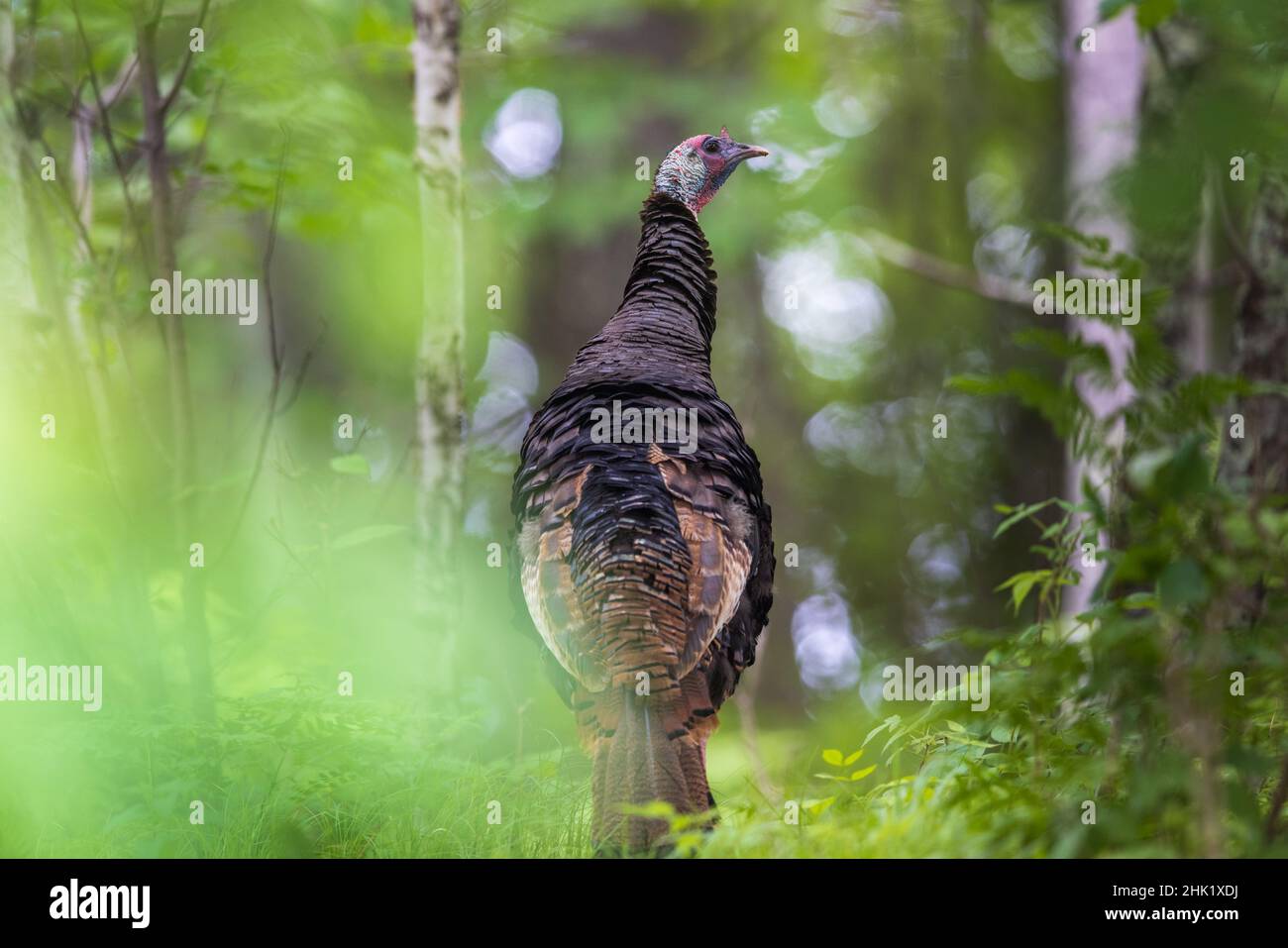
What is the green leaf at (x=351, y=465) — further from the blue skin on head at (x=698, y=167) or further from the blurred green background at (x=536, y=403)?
the blue skin on head at (x=698, y=167)

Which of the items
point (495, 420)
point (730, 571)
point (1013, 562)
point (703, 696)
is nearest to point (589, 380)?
point (730, 571)

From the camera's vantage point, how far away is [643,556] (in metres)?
3.61

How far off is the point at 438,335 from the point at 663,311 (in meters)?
1.22

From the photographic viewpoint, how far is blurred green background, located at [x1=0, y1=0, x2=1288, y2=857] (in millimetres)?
3320

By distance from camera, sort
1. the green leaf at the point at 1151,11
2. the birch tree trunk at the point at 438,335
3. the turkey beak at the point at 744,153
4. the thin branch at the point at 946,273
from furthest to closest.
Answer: the thin branch at the point at 946,273
the birch tree trunk at the point at 438,335
the turkey beak at the point at 744,153
the green leaf at the point at 1151,11

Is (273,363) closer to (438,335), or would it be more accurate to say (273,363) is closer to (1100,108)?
(438,335)

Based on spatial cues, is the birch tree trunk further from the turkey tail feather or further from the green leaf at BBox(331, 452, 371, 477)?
the turkey tail feather

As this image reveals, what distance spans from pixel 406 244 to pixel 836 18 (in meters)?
4.78

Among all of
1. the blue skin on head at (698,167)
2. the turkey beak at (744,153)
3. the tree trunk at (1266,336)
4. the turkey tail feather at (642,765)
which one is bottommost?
the turkey tail feather at (642,765)

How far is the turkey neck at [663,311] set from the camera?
14.5 ft

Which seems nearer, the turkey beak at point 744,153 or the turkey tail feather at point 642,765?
the turkey tail feather at point 642,765

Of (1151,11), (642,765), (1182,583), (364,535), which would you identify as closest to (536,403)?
(364,535)

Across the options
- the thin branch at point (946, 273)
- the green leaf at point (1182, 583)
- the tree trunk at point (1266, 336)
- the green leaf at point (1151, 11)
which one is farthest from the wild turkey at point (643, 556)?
the thin branch at point (946, 273)

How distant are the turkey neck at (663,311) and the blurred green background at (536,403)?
1.07 m
